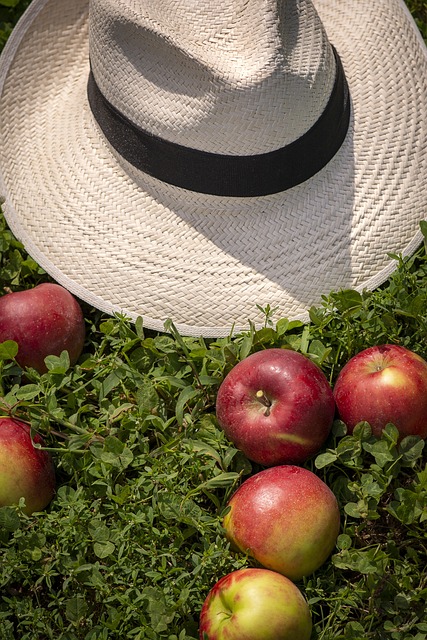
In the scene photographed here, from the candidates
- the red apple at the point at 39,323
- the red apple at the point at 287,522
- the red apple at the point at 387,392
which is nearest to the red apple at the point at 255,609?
the red apple at the point at 287,522

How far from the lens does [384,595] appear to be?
6.81 feet

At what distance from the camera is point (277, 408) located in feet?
7.02

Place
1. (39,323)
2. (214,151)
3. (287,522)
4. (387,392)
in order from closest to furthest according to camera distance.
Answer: (287,522) → (387,392) → (214,151) → (39,323)

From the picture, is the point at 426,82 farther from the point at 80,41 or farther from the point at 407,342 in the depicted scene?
the point at 80,41

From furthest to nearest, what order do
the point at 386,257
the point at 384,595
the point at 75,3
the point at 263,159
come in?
the point at 75,3 < the point at 386,257 < the point at 263,159 < the point at 384,595

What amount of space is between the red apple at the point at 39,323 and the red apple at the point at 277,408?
582 millimetres

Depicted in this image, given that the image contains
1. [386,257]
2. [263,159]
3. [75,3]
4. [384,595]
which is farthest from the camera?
[75,3]

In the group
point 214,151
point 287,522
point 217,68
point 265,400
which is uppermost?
point 217,68

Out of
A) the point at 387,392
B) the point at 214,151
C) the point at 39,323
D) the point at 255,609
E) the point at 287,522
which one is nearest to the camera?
the point at 255,609

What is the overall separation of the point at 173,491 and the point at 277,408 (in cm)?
38

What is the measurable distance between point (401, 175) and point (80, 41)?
1.23 m

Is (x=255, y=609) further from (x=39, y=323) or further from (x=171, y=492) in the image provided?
(x=39, y=323)

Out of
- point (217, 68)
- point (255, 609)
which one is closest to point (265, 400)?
point (255, 609)

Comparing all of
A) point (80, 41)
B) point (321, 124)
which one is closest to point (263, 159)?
point (321, 124)
